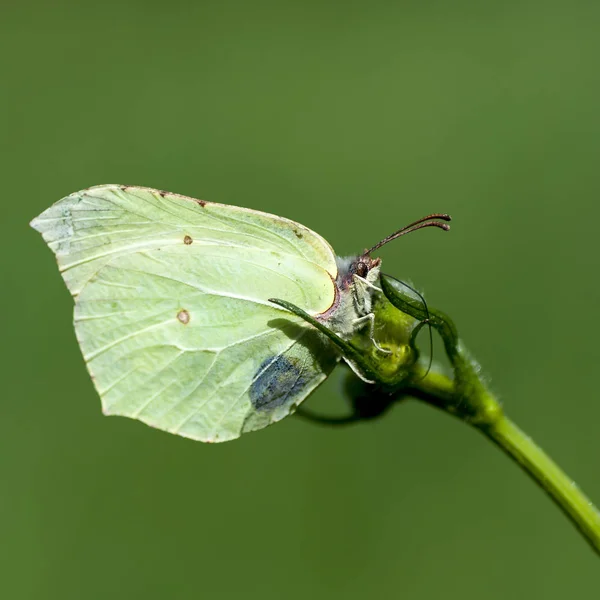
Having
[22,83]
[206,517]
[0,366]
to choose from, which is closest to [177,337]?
[206,517]

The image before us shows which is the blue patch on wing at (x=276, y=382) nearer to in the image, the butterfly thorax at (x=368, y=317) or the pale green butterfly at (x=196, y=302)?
the pale green butterfly at (x=196, y=302)

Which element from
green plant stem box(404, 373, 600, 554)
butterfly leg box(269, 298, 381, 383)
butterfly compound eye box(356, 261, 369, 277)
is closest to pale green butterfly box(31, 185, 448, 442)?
butterfly compound eye box(356, 261, 369, 277)

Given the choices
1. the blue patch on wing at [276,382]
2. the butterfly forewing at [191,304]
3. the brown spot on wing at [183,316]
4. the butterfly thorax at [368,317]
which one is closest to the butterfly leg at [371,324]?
the butterfly thorax at [368,317]

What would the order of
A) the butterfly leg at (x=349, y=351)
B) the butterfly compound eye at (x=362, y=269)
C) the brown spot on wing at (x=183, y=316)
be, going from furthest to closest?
the brown spot on wing at (x=183, y=316), the butterfly compound eye at (x=362, y=269), the butterfly leg at (x=349, y=351)

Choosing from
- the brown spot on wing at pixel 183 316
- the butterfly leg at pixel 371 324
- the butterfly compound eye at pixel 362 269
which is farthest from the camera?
the brown spot on wing at pixel 183 316

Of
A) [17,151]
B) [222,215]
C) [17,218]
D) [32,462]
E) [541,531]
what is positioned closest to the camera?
[222,215]

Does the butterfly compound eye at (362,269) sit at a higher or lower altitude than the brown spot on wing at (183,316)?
higher

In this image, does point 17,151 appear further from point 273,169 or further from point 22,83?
point 273,169

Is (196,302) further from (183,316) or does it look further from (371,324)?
(371,324)

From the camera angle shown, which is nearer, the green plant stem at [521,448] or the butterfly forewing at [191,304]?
the green plant stem at [521,448]
